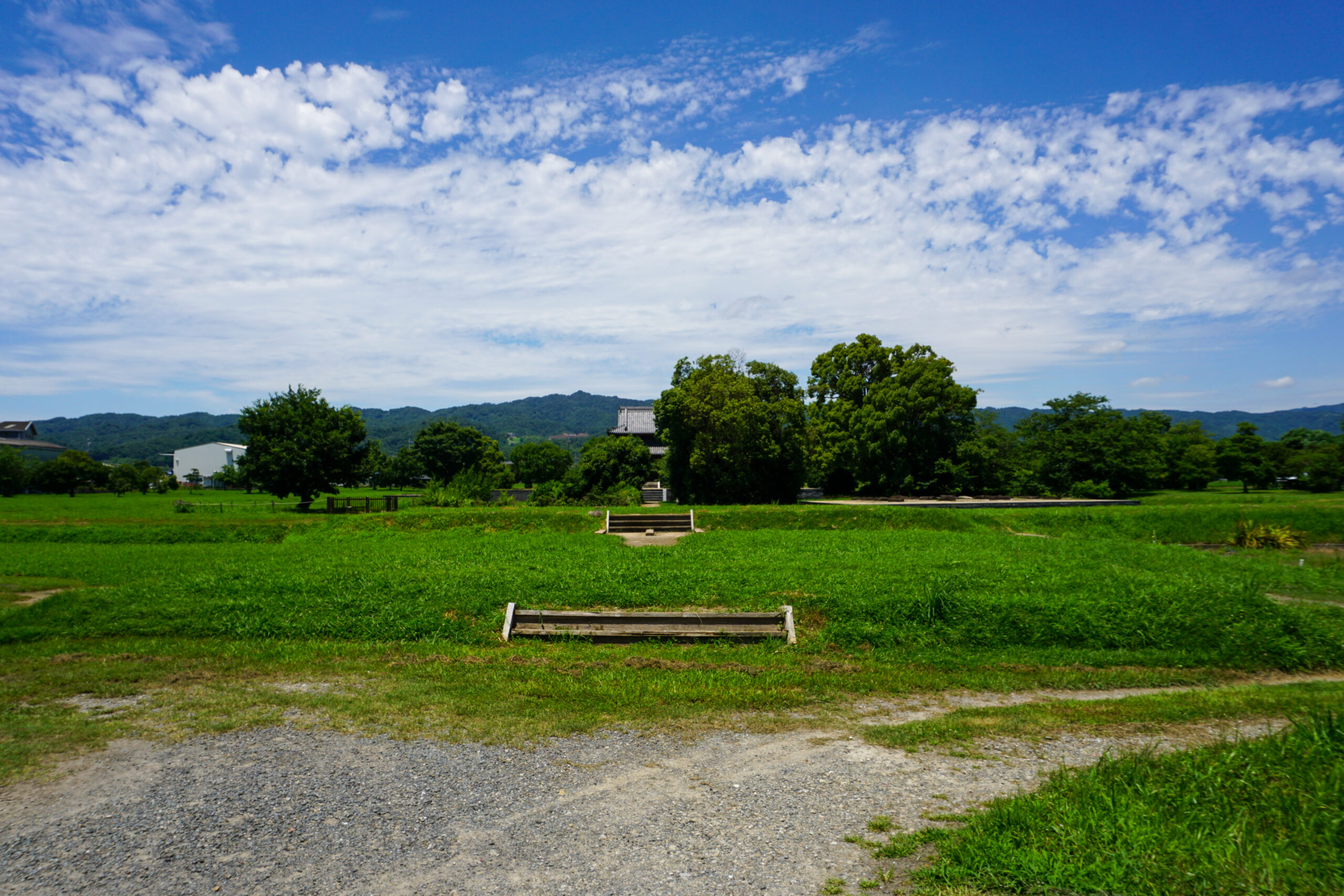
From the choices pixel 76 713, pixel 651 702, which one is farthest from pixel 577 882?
pixel 76 713

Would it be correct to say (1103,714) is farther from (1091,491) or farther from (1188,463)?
(1188,463)

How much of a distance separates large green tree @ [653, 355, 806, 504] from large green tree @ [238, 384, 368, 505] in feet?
56.7

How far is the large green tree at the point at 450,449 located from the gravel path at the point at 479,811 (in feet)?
258

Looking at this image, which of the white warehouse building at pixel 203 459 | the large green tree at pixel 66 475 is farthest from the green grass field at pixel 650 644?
the white warehouse building at pixel 203 459

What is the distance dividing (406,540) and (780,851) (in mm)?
17948

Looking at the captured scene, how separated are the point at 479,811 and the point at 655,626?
5108mm

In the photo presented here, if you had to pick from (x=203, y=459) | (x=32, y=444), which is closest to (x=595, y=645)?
(x=203, y=459)

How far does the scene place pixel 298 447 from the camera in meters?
33.8

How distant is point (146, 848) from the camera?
4094mm

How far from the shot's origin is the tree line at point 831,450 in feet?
110

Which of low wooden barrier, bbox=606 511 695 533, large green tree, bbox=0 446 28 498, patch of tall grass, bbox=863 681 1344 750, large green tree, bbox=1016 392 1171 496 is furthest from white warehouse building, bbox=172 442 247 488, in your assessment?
patch of tall grass, bbox=863 681 1344 750

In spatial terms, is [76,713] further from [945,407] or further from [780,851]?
[945,407]

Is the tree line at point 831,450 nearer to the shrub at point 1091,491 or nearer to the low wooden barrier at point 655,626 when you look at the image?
the shrub at point 1091,491

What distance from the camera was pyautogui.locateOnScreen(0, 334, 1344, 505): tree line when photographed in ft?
110
